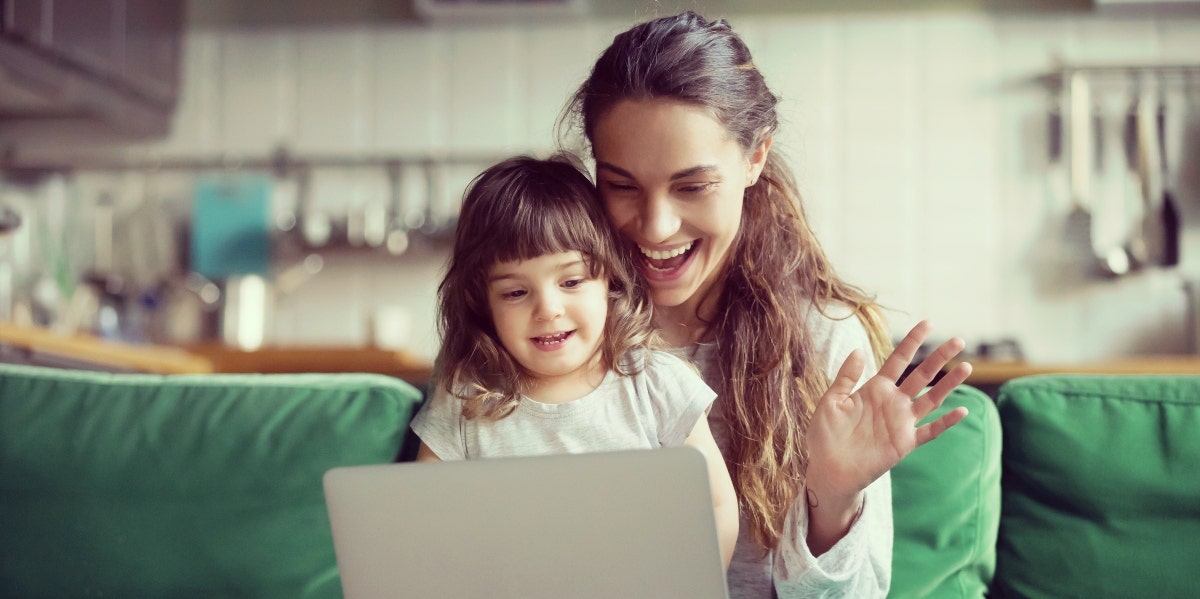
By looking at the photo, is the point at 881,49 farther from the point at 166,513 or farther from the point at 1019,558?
the point at 166,513

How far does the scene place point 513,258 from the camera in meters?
1.24

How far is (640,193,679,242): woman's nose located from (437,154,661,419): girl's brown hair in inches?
1.7

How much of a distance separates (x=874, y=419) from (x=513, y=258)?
424 mm

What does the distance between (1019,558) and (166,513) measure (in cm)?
99

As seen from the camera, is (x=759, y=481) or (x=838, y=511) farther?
(x=759, y=481)

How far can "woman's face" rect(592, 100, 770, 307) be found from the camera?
50.5 inches

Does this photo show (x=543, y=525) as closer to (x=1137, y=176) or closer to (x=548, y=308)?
(x=548, y=308)

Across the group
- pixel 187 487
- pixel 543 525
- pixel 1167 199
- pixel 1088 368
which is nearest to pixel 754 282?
pixel 543 525

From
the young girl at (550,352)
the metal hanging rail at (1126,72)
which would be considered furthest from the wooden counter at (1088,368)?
the young girl at (550,352)

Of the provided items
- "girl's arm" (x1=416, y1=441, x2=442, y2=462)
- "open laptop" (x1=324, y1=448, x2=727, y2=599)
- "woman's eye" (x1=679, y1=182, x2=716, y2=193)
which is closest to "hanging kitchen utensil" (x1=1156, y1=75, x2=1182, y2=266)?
"woman's eye" (x1=679, y1=182, x2=716, y2=193)

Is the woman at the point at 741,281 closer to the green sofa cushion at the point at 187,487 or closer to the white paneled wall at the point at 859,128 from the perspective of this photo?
the green sofa cushion at the point at 187,487

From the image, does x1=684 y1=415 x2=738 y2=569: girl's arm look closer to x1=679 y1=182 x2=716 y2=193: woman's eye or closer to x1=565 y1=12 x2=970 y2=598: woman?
x1=565 y1=12 x2=970 y2=598: woman

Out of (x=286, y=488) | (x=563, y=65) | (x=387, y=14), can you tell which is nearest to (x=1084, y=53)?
(x=563, y=65)

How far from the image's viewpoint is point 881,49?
3594 mm
